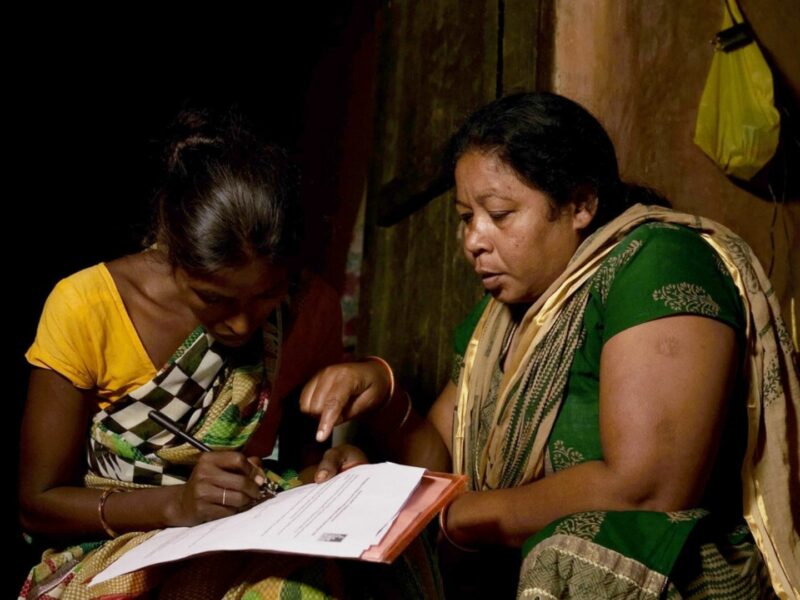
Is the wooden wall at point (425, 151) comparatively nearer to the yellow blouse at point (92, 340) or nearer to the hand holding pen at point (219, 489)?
the yellow blouse at point (92, 340)

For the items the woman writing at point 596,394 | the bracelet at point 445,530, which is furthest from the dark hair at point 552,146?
the bracelet at point 445,530

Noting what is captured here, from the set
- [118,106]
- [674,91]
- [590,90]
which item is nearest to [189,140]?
[590,90]

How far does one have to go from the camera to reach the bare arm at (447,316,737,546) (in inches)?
57.2

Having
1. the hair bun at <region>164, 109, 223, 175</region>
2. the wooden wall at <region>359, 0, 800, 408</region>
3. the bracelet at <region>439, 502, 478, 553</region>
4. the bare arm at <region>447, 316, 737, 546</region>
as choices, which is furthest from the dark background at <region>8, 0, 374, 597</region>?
the bare arm at <region>447, 316, 737, 546</region>

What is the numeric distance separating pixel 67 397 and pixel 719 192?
1.77 m

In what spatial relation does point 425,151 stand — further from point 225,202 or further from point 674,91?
point 225,202

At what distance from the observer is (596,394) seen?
5.45ft

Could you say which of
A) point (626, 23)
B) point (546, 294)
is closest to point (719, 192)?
point (626, 23)

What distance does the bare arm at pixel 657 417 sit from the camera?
145 centimetres

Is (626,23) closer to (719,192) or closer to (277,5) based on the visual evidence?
(719,192)

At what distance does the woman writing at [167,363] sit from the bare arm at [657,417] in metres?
0.46

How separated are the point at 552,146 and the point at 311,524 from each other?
95 cm

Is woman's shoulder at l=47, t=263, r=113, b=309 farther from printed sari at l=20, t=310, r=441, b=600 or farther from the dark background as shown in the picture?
the dark background

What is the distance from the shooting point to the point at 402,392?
199cm
